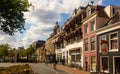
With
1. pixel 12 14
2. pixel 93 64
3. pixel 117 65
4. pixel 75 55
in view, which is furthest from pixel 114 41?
pixel 75 55

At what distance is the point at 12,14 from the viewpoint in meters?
26.0

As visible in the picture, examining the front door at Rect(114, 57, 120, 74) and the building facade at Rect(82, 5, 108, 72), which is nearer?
the front door at Rect(114, 57, 120, 74)

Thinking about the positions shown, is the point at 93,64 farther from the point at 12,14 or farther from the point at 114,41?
the point at 12,14

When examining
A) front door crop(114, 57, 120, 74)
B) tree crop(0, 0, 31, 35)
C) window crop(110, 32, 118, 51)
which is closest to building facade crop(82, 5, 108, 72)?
window crop(110, 32, 118, 51)

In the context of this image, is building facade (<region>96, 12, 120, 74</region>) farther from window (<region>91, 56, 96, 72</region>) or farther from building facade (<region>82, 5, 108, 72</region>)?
window (<region>91, 56, 96, 72</region>)

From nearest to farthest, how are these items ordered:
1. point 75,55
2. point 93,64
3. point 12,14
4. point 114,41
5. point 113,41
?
1. point 12,14
2. point 114,41
3. point 113,41
4. point 93,64
5. point 75,55

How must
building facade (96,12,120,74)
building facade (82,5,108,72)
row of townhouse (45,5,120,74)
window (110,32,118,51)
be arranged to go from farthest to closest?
building facade (82,5,108,72)
row of townhouse (45,5,120,74)
window (110,32,118,51)
building facade (96,12,120,74)

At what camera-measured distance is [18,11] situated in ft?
88.1

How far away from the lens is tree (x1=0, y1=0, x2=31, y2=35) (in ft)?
80.6

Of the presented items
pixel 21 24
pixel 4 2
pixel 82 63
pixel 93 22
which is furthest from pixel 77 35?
pixel 4 2

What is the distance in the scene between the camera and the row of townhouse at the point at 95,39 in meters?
33.1

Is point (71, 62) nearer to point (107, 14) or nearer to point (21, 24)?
point (107, 14)

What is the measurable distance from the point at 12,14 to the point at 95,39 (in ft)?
58.0

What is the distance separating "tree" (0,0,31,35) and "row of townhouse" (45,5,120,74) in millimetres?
9156
